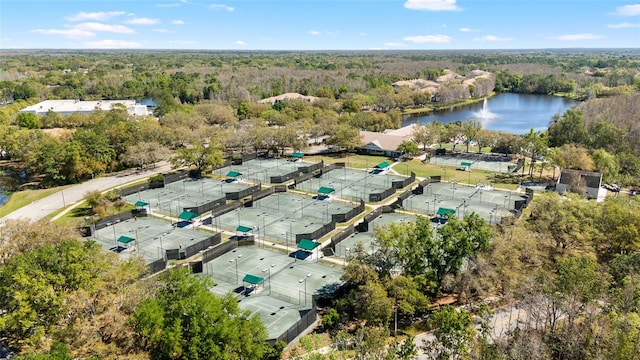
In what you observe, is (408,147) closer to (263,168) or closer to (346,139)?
A: (346,139)

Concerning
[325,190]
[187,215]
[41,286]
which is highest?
[41,286]

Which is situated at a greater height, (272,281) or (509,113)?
(509,113)

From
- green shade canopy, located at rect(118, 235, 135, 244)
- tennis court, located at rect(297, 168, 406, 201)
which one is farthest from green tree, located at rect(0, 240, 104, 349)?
tennis court, located at rect(297, 168, 406, 201)

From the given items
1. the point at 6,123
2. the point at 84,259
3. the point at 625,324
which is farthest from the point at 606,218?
the point at 6,123

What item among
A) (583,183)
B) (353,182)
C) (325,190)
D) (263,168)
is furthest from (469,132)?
(263,168)

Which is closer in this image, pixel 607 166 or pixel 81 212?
pixel 81 212
